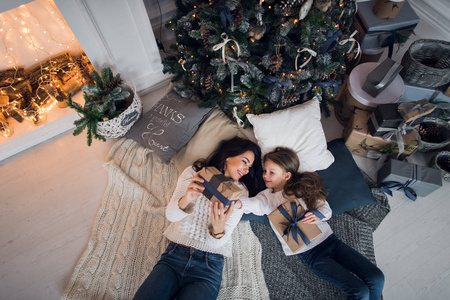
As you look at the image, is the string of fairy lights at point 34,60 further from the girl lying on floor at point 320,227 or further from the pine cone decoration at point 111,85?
the girl lying on floor at point 320,227

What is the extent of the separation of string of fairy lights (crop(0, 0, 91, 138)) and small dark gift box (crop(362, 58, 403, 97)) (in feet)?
7.04

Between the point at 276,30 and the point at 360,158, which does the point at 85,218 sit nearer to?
the point at 276,30

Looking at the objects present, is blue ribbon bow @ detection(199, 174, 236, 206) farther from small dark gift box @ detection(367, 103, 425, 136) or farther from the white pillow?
small dark gift box @ detection(367, 103, 425, 136)

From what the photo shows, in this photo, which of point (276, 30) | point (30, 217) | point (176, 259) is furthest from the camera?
point (30, 217)

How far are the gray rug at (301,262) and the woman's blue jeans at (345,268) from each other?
8cm

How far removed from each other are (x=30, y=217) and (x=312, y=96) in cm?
211

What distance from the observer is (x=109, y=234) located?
1679 mm

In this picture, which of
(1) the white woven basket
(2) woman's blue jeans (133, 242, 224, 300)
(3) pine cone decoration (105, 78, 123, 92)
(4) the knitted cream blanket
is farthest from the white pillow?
(3) pine cone decoration (105, 78, 123, 92)

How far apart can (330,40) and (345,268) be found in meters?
1.25

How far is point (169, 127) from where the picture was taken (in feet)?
5.84

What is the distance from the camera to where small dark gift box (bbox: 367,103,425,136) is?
153 centimetres

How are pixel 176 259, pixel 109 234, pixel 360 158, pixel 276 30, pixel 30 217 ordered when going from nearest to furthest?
pixel 276 30
pixel 176 259
pixel 109 234
pixel 30 217
pixel 360 158

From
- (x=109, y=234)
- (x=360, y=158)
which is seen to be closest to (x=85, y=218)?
(x=109, y=234)

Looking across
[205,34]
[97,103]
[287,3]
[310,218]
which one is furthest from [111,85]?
[310,218]
